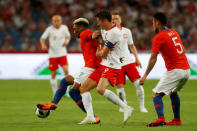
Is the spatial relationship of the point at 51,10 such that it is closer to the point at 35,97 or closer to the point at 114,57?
the point at 35,97

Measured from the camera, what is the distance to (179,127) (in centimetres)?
752

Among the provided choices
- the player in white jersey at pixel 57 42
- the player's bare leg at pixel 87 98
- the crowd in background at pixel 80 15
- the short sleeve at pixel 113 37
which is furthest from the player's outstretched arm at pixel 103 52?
the crowd in background at pixel 80 15

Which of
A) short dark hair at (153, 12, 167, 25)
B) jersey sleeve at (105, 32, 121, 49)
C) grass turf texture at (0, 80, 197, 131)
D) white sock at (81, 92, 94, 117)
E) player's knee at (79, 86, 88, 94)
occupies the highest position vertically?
short dark hair at (153, 12, 167, 25)

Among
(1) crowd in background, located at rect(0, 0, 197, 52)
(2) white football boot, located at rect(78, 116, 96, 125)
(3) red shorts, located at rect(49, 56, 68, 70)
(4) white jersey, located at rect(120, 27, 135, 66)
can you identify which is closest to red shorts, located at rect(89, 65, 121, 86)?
(2) white football boot, located at rect(78, 116, 96, 125)

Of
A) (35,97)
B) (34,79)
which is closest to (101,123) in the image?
(35,97)

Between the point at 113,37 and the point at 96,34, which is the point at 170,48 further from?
the point at 96,34

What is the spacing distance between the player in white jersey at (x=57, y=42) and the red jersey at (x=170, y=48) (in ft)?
20.8

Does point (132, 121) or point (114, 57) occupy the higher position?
point (114, 57)

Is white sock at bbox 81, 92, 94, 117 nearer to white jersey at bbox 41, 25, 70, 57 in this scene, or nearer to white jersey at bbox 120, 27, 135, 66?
white jersey at bbox 120, 27, 135, 66

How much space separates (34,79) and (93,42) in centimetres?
1030

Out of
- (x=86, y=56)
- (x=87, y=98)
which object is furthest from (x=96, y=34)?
(x=87, y=98)

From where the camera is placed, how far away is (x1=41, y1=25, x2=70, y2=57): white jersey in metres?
13.8

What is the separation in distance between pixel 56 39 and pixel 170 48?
711 centimetres

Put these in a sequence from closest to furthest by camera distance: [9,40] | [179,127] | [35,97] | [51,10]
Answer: [179,127] → [35,97] → [9,40] → [51,10]
